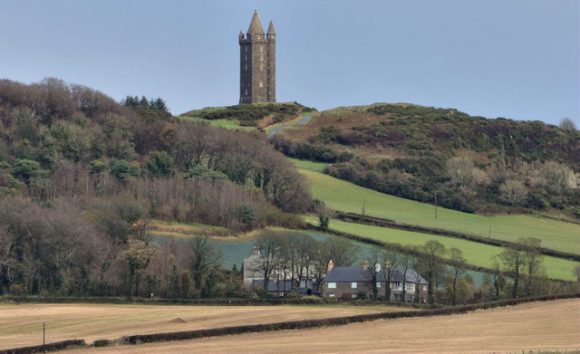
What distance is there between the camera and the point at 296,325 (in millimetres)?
68062

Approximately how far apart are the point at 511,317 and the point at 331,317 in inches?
383

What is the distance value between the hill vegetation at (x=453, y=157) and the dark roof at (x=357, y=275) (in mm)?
41012

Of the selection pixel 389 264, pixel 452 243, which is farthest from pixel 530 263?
pixel 452 243

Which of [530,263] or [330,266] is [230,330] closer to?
[530,263]

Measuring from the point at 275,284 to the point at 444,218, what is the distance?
34.3 m

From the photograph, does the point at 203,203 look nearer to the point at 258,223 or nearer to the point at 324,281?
the point at 258,223

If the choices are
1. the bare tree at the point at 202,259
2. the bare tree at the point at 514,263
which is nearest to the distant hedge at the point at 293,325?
the bare tree at the point at 514,263

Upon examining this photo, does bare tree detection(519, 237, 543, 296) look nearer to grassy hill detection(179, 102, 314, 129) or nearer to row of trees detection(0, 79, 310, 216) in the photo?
row of trees detection(0, 79, 310, 216)

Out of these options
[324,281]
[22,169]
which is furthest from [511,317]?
[22,169]

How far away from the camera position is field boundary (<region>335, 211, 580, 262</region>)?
11206 cm


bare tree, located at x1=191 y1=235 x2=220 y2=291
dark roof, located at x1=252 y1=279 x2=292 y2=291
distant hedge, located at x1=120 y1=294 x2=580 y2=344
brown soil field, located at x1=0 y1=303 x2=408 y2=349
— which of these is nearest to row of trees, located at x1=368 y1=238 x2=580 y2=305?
dark roof, located at x1=252 y1=279 x2=292 y2=291

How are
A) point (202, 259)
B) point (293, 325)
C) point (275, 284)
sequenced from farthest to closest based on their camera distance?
point (275, 284)
point (202, 259)
point (293, 325)

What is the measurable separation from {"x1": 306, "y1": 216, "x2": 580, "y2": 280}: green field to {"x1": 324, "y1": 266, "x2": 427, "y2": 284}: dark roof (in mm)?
7128

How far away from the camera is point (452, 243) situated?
114 metres
